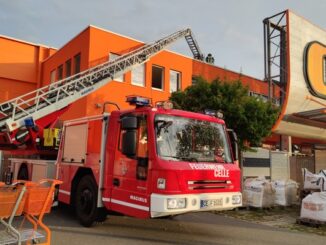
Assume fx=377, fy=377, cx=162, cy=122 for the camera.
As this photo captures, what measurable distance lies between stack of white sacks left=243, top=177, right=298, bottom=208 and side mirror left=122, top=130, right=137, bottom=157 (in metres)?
5.72

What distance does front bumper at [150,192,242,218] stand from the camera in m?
6.25

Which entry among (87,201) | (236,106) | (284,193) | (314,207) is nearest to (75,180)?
(87,201)

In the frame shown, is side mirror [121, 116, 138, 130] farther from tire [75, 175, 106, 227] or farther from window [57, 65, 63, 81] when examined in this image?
window [57, 65, 63, 81]

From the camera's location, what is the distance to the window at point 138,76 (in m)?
20.3

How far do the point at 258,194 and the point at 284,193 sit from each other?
106 centimetres

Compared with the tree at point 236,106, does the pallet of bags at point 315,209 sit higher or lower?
lower

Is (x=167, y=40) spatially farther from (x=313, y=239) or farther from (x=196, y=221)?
(x=313, y=239)

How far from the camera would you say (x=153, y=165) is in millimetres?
6531

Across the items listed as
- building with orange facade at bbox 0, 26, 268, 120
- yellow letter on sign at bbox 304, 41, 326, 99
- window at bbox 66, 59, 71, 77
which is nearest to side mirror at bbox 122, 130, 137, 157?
building with orange facade at bbox 0, 26, 268, 120

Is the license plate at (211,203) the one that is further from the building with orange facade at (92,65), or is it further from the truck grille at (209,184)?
the building with orange facade at (92,65)

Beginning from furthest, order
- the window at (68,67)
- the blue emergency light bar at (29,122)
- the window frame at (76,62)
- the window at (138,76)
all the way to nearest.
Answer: the window at (68,67) → the window at (138,76) → the window frame at (76,62) → the blue emergency light bar at (29,122)

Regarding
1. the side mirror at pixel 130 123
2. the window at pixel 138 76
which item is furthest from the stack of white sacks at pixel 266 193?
the window at pixel 138 76

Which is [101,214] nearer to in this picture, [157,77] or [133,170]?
[133,170]

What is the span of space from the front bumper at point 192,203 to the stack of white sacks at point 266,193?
4.27 metres
